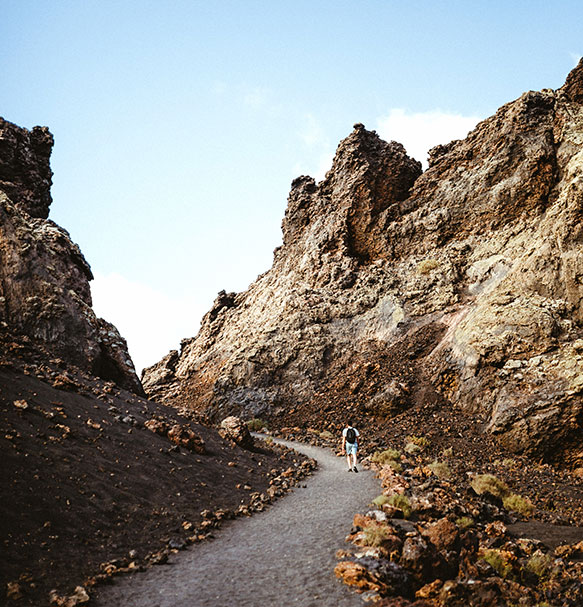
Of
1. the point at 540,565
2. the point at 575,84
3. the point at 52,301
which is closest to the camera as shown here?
the point at 540,565

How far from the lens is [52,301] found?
17922mm

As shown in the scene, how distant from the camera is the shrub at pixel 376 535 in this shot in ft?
22.9

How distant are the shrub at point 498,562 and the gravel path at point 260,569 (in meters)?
2.68

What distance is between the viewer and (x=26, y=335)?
54.3ft

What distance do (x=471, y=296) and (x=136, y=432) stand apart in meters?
25.2

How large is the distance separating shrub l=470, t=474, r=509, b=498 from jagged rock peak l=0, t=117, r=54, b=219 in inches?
1160

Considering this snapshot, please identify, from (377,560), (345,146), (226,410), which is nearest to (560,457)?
(377,560)

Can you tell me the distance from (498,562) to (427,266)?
28.8 meters

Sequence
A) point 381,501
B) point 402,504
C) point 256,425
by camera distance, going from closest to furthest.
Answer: point 402,504 < point 381,501 < point 256,425

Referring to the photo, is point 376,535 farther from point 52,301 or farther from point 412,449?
point 52,301

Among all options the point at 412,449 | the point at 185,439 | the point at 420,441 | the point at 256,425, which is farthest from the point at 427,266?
the point at 185,439

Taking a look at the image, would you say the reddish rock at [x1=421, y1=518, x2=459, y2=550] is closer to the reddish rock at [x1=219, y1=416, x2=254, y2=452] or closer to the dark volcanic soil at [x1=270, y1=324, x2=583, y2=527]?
the dark volcanic soil at [x1=270, y1=324, x2=583, y2=527]

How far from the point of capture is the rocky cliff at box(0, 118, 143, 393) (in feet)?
55.8

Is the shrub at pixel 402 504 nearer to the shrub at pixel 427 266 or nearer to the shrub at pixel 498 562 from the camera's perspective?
the shrub at pixel 498 562
